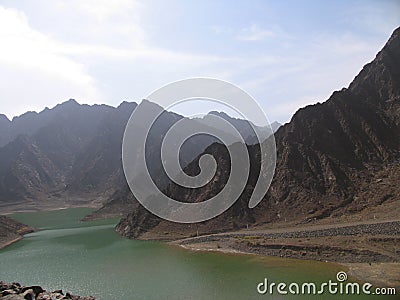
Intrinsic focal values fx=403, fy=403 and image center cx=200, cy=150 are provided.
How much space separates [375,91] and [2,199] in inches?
5990

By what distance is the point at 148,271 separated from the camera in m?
A: 46.8

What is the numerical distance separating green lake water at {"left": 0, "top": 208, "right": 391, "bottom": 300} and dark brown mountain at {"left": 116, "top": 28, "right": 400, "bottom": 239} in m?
12.7

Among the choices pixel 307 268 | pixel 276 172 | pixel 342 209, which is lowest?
pixel 307 268

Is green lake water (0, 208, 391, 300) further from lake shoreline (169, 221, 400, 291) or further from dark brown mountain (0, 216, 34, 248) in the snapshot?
dark brown mountain (0, 216, 34, 248)

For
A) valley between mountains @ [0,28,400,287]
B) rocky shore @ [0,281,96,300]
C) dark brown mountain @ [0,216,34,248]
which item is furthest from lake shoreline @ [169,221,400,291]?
dark brown mountain @ [0,216,34,248]

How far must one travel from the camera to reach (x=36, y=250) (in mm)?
67000

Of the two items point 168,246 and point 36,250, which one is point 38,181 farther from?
point 168,246

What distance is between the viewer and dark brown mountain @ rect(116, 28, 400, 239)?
6922cm

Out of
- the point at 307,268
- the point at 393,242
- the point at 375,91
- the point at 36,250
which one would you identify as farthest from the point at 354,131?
the point at 36,250

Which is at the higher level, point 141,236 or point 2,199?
point 2,199

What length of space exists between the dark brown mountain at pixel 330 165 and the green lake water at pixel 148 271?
12664 millimetres

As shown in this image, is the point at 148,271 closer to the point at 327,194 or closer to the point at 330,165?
the point at 327,194

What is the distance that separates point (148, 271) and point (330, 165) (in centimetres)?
4430

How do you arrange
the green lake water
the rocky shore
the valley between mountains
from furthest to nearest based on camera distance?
the valley between mountains < the green lake water < the rocky shore
